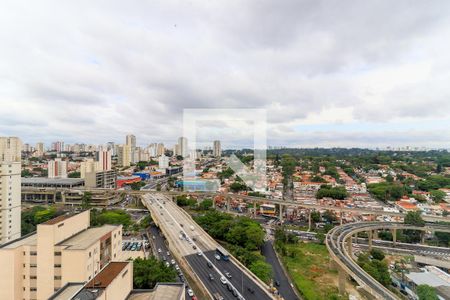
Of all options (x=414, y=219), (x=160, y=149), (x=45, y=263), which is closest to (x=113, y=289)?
(x=45, y=263)

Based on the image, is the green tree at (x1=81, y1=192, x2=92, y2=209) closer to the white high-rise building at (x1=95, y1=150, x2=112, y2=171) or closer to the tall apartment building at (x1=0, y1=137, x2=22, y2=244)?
the tall apartment building at (x1=0, y1=137, x2=22, y2=244)

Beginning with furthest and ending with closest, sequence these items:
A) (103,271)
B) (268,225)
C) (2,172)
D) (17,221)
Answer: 1. (268,225)
2. (17,221)
3. (2,172)
4. (103,271)

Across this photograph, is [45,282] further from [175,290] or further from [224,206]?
[224,206]

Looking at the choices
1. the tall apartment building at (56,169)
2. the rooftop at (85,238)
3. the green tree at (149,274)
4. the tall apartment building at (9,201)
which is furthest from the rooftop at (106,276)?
the tall apartment building at (56,169)

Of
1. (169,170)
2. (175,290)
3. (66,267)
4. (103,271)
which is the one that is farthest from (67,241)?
(169,170)

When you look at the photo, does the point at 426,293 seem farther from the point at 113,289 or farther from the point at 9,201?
the point at 9,201

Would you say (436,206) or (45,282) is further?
(436,206)
